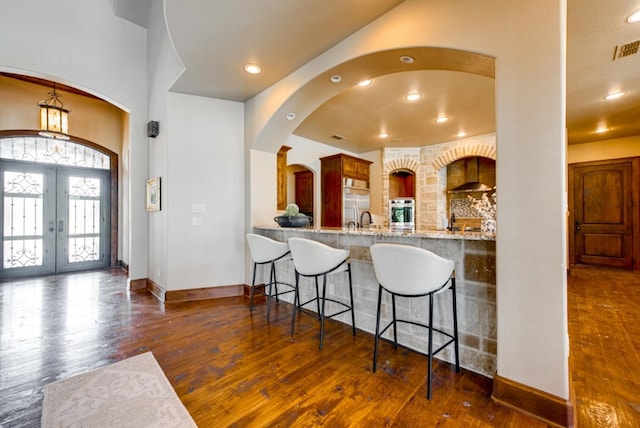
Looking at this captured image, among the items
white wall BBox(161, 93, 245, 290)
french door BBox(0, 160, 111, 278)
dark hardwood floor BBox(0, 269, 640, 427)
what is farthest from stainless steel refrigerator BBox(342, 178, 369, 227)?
french door BBox(0, 160, 111, 278)

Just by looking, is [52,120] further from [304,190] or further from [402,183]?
[402,183]

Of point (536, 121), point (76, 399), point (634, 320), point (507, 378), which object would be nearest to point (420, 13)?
point (536, 121)

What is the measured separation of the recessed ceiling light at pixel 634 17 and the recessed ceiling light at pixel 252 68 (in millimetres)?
3195

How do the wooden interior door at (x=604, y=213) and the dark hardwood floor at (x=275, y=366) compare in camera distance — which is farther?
the wooden interior door at (x=604, y=213)

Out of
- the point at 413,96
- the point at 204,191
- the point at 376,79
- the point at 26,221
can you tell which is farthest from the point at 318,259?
the point at 26,221

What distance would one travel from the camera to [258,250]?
→ 3.06m

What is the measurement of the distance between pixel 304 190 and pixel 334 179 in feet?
2.93

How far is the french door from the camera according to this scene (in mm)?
4898

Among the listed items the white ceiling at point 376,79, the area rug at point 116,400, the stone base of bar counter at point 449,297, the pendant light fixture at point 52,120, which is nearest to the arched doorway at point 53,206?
the pendant light fixture at point 52,120

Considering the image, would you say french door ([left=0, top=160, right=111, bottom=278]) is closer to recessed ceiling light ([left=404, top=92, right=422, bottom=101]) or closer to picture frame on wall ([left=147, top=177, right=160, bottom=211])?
picture frame on wall ([left=147, top=177, right=160, bottom=211])

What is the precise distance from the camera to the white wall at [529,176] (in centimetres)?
143

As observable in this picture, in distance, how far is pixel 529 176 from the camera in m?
1.50

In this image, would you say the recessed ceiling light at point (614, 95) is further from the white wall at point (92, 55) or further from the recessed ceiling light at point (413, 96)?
the white wall at point (92, 55)

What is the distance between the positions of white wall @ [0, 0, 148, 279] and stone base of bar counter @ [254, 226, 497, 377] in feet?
10.6
